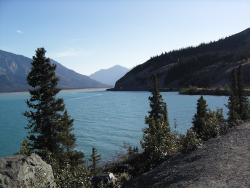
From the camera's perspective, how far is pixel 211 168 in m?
16.3

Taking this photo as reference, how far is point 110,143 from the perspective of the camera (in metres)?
68.9

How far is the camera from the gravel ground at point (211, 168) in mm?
14453

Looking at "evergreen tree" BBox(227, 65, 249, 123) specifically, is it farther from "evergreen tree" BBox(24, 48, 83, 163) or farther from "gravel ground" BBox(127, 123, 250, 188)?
"gravel ground" BBox(127, 123, 250, 188)

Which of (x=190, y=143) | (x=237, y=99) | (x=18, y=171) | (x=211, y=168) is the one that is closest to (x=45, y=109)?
(x=190, y=143)

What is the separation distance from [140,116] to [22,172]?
92145mm

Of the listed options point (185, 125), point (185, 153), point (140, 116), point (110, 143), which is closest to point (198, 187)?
point (185, 153)

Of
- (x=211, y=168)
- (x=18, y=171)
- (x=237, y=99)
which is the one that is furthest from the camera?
(x=237, y=99)

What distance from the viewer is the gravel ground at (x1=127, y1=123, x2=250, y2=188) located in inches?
569

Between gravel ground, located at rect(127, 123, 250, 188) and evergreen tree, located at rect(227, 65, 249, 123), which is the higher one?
evergreen tree, located at rect(227, 65, 249, 123)

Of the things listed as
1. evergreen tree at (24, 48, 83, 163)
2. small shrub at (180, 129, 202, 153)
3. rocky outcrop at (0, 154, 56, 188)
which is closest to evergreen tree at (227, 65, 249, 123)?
evergreen tree at (24, 48, 83, 163)

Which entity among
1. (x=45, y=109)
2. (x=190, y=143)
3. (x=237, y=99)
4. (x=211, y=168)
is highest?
(x=237, y=99)

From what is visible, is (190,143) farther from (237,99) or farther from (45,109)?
(237,99)

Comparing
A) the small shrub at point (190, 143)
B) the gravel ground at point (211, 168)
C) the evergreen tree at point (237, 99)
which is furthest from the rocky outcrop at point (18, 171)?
the evergreen tree at point (237, 99)

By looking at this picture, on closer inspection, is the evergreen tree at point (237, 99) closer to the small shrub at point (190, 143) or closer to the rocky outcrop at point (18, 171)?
the small shrub at point (190, 143)
